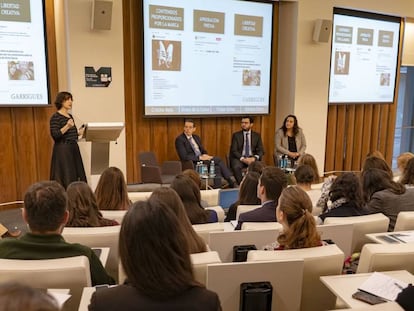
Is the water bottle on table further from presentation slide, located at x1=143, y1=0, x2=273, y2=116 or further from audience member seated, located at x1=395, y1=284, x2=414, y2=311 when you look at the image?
audience member seated, located at x1=395, y1=284, x2=414, y2=311

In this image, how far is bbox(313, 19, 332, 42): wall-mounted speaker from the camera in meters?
7.16

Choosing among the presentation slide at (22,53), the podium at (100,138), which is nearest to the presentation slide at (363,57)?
the podium at (100,138)

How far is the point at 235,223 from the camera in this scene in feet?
9.96

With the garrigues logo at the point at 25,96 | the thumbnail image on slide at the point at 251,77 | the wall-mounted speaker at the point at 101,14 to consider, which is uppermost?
the wall-mounted speaker at the point at 101,14

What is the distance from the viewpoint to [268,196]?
2.99 metres

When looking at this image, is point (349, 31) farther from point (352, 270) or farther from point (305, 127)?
point (352, 270)

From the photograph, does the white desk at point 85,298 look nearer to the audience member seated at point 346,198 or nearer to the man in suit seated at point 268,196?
the man in suit seated at point 268,196

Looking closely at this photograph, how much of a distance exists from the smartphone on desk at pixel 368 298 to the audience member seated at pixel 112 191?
6.18 feet

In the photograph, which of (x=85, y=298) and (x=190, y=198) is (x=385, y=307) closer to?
(x=85, y=298)

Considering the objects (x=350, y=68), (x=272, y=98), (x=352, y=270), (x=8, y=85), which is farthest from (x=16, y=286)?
(x=350, y=68)

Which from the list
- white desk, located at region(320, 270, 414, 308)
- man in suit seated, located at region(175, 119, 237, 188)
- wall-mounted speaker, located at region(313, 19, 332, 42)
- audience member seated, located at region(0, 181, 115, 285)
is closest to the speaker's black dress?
man in suit seated, located at region(175, 119, 237, 188)

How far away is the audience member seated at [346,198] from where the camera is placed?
3.06 metres

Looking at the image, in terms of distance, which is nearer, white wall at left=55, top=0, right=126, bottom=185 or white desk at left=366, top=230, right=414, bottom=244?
white desk at left=366, top=230, right=414, bottom=244

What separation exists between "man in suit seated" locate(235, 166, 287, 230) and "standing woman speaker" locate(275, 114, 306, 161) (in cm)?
381
